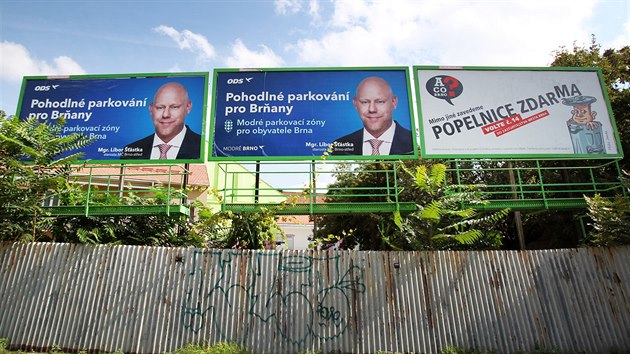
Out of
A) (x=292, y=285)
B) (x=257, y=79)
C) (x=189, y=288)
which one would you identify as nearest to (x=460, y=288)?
(x=292, y=285)

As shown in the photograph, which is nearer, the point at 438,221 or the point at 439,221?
the point at 438,221

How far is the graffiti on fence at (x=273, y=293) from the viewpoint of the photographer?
307 inches

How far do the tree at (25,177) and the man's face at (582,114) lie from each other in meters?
14.9

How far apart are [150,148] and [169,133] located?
0.75 metres

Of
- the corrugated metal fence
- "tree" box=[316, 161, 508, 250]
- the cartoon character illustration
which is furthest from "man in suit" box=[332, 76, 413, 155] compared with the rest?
the cartoon character illustration

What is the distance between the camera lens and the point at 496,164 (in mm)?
16734

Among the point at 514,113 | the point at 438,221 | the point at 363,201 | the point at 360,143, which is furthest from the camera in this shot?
the point at 363,201

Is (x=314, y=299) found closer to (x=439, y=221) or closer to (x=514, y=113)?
(x=439, y=221)

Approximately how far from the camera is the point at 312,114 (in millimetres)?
12023

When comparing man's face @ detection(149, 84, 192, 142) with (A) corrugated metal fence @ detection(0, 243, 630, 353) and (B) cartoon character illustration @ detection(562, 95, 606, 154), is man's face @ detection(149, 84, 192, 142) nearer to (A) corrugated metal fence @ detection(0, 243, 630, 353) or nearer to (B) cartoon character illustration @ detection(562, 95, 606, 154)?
(A) corrugated metal fence @ detection(0, 243, 630, 353)

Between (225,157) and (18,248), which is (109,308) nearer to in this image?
(18,248)

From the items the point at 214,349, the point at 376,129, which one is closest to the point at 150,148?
the point at 214,349

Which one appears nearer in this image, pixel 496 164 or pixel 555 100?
pixel 555 100

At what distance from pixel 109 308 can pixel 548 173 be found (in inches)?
637
